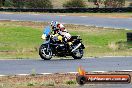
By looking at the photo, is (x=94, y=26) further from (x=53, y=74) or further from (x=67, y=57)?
(x=53, y=74)

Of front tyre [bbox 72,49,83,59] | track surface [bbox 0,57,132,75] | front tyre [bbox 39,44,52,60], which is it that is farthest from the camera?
front tyre [bbox 72,49,83,59]

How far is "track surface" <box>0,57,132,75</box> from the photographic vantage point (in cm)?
1625

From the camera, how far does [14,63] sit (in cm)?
1848

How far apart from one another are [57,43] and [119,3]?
4655 cm

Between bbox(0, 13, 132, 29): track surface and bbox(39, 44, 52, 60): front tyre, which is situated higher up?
bbox(39, 44, 52, 60): front tyre

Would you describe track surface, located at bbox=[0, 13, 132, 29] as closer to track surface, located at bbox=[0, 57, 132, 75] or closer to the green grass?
the green grass

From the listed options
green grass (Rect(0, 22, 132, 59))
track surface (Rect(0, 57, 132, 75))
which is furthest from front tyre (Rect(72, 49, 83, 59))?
green grass (Rect(0, 22, 132, 59))

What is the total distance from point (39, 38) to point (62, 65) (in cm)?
1600

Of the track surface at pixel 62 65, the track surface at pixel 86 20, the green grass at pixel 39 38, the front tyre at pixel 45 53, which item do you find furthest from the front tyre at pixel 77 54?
the track surface at pixel 86 20

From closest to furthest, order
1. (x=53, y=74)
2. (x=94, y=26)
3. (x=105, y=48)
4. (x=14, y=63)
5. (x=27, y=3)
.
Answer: (x=53, y=74)
(x=14, y=63)
(x=105, y=48)
(x=94, y=26)
(x=27, y=3)

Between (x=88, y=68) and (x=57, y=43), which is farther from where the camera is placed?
(x=57, y=43)

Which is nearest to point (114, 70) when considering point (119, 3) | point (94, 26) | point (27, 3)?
point (94, 26)

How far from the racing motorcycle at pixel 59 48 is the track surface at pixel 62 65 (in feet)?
1.48

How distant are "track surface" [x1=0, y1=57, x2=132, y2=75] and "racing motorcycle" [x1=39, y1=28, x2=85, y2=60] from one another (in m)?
0.45
